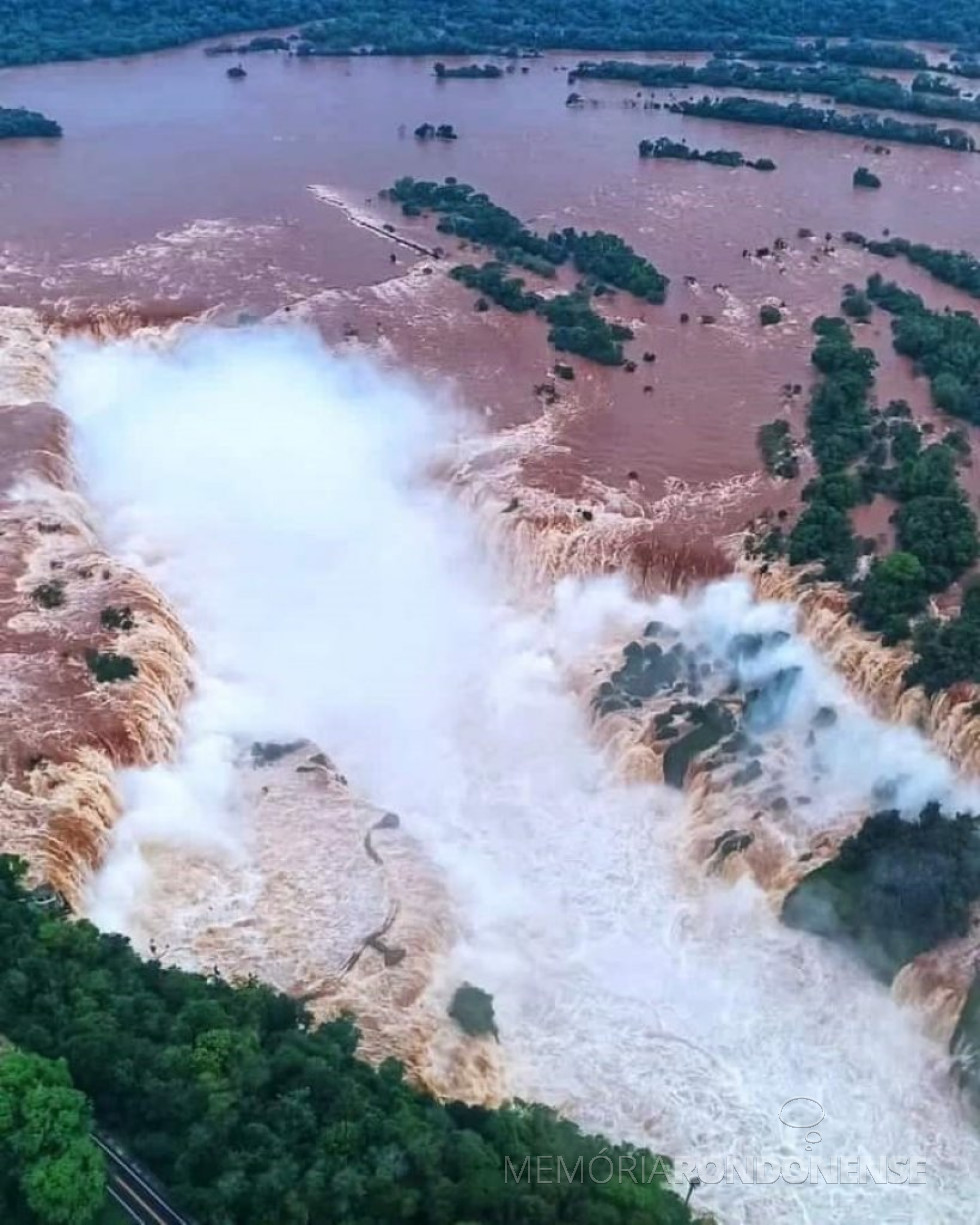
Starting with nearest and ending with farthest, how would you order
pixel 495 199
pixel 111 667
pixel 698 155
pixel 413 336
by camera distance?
pixel 111 667
pixel 413 336
pixel 495 199
pixel 698 155

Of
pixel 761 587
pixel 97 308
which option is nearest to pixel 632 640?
pixel 761 587

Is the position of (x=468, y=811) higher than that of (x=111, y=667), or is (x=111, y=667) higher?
(x=111, y=667)

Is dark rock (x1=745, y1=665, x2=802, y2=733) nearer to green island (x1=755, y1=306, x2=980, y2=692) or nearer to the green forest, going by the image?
green island (x1=755, y1=306, x2=980, y2=692)

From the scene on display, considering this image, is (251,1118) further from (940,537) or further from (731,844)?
(940,537)

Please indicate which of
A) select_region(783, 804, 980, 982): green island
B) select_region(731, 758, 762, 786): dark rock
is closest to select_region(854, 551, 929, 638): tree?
select_region(731, 758, 762, 786): dark rock

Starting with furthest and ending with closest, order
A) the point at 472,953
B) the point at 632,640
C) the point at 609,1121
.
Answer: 1. the point at 632,640
2. the point at 472,953
3. the point at 609,1121

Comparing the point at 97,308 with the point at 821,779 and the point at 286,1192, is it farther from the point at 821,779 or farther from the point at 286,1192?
the point at 286,1192

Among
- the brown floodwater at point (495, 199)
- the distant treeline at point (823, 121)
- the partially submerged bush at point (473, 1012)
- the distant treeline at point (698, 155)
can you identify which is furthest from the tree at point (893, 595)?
the distant treeline at point (823, 121)

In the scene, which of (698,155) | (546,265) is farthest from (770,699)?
(698,155)

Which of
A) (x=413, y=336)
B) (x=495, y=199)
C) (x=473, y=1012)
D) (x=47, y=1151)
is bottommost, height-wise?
(x=473, y=1012)
